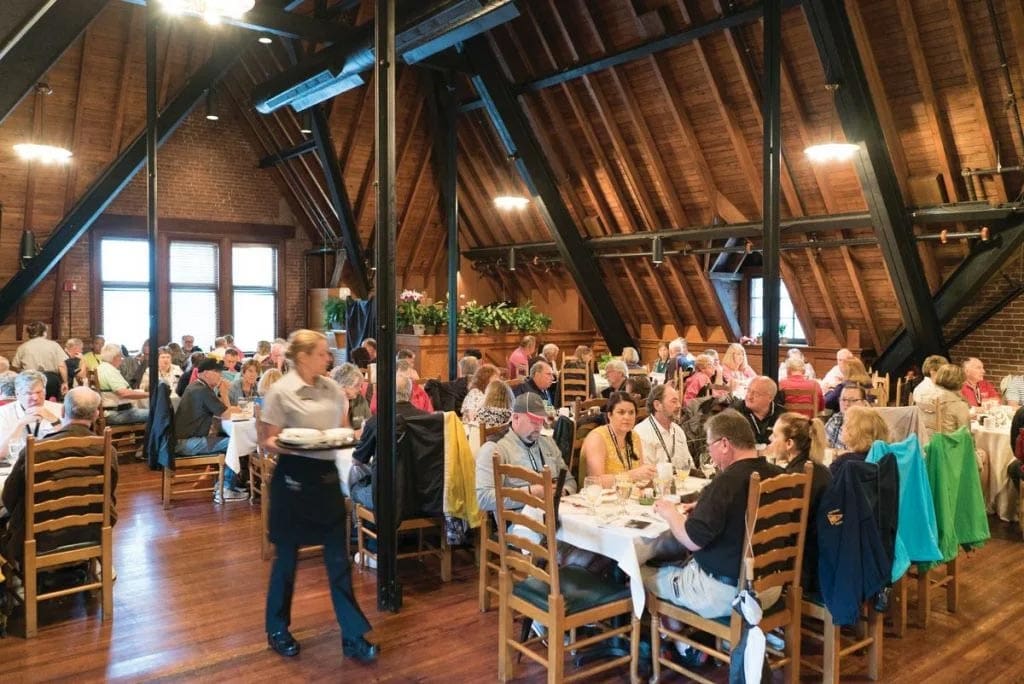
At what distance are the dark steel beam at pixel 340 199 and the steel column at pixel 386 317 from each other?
23.5ft

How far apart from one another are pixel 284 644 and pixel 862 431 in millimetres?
3084

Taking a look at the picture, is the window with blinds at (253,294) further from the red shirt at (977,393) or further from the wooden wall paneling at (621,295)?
the red shirt at (977,393)

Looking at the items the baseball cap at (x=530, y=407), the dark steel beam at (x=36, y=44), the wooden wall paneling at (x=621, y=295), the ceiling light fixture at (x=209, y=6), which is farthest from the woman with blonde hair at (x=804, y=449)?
the wooden wall paneling at (x=621, y=295)

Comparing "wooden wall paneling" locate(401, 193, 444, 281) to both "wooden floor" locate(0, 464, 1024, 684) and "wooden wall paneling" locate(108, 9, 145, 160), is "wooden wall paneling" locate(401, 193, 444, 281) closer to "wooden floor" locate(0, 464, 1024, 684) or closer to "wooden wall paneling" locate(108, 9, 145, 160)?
"wooden wall paneling" locate(108, 9, 145, 160)

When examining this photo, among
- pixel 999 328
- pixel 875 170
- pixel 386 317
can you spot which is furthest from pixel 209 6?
pixel 999 328

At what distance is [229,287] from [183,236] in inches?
45.7

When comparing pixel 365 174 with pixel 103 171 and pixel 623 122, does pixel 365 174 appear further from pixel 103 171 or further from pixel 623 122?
pixel 623 122

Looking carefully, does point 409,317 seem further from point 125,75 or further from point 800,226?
point 800,226

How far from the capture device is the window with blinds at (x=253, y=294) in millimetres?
14422

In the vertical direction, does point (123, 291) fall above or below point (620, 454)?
above

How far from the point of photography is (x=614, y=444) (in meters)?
4.60

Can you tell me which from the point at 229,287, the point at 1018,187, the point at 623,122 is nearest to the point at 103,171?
the point at 229,287

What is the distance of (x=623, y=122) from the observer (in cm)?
1088

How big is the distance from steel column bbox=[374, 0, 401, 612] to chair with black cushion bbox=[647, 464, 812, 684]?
1.66m
